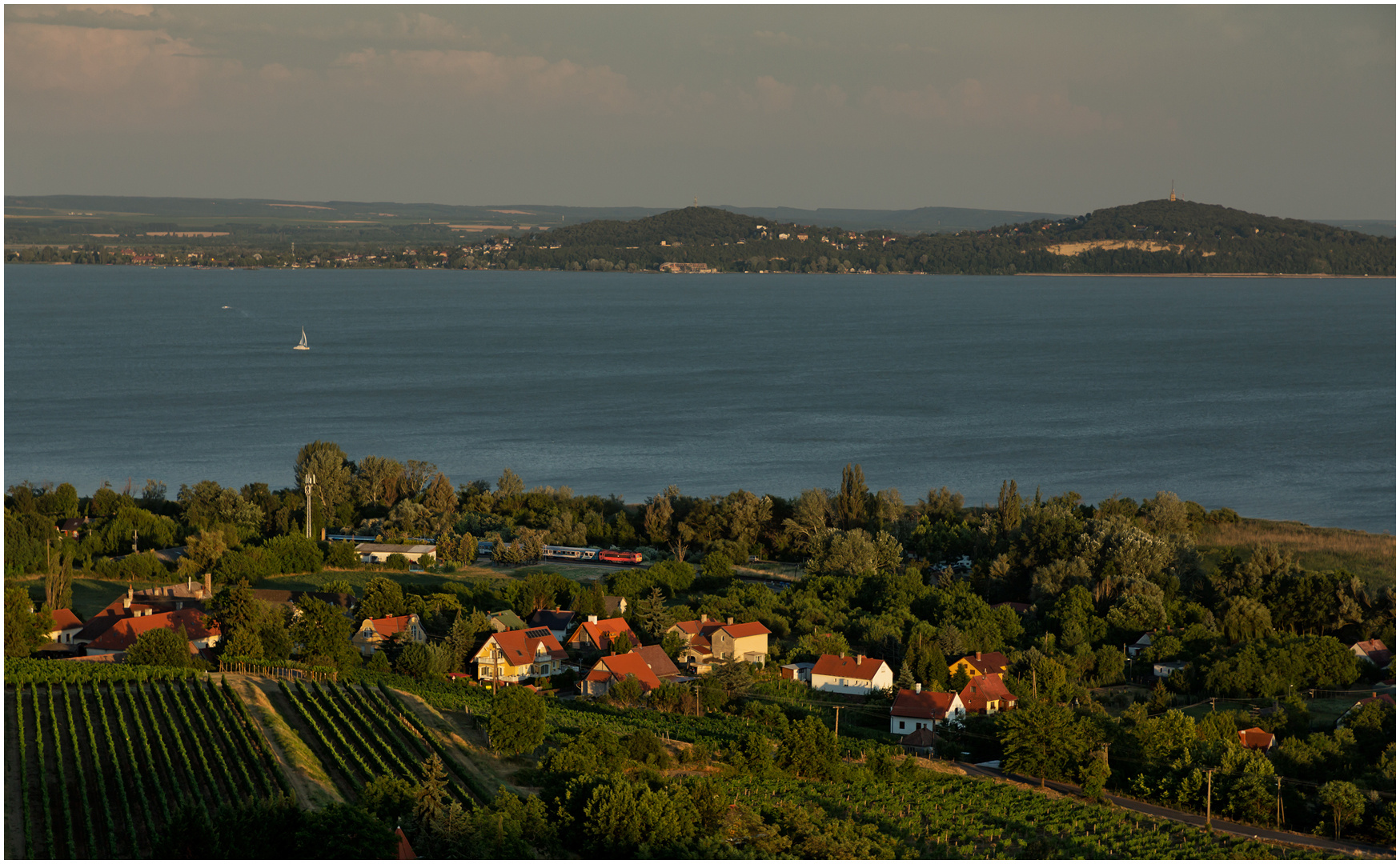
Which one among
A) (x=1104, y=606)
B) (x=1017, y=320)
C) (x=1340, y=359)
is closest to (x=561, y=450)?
(x=1104, y=606)

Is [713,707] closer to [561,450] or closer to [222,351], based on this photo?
[561,450]

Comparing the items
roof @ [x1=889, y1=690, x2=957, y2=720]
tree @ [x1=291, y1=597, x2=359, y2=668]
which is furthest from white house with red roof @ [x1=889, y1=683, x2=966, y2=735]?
tree @ [x1=291, y1=597, x2=359, y2=668]

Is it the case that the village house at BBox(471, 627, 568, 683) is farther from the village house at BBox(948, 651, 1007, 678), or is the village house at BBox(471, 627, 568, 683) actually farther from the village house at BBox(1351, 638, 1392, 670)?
the village house at BBox(1351, 638, 1392, 670)

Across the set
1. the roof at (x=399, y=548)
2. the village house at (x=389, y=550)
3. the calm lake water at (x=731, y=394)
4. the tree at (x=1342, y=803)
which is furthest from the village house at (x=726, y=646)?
the calm lake water at (x=731, y=394)

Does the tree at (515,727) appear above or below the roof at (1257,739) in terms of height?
above

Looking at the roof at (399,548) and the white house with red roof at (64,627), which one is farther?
the roof at (399,548)

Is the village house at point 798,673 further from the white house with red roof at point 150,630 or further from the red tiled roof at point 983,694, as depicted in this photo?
the white house with red roof at point 150,630

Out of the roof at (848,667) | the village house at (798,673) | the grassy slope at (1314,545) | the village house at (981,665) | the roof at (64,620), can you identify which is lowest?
the village house at (798,673)
